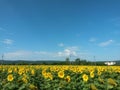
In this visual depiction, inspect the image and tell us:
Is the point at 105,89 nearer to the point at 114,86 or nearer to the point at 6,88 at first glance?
the point at 114,86

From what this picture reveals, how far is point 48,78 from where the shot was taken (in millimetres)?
9148

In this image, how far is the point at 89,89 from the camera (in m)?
6.87

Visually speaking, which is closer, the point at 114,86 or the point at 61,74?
the point at 114,86

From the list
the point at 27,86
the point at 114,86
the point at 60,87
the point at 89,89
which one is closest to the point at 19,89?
the point at 27,86

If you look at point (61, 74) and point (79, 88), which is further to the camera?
point (61, 74)

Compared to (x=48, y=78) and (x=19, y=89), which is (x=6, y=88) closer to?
(x=19, y=89)

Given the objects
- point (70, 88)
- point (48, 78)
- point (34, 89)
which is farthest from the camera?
point (48, 78)

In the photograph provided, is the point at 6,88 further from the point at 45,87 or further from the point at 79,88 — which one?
the point at 79,88

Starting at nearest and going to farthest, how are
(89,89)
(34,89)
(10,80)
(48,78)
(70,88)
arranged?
(34,89) → (89,89) → (70,88) → (10,80) → (48,78)

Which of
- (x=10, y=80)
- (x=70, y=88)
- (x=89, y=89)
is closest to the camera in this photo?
(x=89, y=89)

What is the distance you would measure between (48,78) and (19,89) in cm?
258

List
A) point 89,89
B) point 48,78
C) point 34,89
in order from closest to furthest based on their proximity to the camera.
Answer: point 34,89
point 89,89
point 48,78

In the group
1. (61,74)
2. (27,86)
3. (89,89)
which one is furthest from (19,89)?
(61,74)

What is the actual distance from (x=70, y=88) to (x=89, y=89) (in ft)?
2.14
